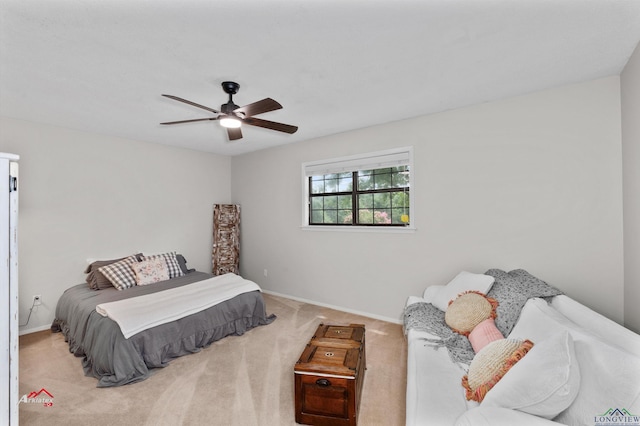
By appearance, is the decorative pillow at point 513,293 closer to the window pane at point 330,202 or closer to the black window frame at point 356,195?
the black window frame at point 356,195

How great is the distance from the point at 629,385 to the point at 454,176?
231cm

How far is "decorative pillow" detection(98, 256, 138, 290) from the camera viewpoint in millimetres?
3361

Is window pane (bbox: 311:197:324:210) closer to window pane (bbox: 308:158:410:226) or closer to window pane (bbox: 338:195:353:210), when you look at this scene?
window pane (bbox: 308:158:410:226)

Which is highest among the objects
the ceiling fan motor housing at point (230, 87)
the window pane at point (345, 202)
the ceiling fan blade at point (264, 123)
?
the ceiling fan motor housing at point (230, 87)

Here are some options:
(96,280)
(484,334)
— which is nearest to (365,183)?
(484,334)

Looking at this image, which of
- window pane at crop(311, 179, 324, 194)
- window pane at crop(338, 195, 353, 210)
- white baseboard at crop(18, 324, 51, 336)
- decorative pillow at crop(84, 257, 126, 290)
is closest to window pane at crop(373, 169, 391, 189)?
window pane at crop(338, 195, 353, 210)

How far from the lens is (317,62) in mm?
2066

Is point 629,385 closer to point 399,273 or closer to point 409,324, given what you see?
point 409,324

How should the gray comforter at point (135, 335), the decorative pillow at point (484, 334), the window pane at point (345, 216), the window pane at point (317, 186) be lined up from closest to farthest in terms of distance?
the decorative pillow at point (484, 334) < the gray comforter at point (135, 335) < the window pane at point (345, 216) < the window pane at point (317, 186)

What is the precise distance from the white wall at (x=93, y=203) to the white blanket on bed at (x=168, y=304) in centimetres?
148

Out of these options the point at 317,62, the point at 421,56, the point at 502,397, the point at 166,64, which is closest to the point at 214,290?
the point at 166,64

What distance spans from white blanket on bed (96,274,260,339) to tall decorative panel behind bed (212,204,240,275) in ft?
4.85

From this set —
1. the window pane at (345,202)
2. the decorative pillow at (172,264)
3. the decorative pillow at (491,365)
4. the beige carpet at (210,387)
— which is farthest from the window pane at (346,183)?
the decorative pillow at (491,365)

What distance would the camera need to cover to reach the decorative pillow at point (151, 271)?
3559 millimetres
